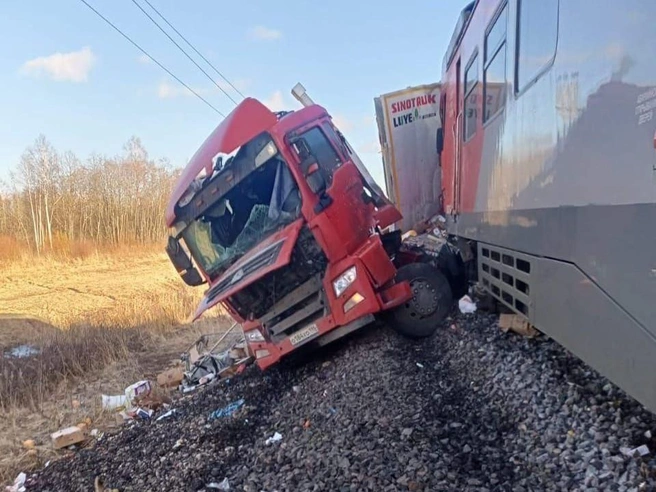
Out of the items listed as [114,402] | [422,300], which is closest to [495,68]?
[422,300]

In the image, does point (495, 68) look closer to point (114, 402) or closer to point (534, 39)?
point (534, 39)

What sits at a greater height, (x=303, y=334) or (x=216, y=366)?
(x=303, y=334)

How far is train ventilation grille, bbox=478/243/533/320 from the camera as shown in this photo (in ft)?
10.8

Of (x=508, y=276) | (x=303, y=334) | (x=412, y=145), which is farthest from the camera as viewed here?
(x=412, y=145)

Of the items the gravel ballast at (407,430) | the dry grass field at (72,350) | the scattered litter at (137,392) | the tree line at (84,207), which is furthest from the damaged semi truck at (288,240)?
the tree line at (84,207)

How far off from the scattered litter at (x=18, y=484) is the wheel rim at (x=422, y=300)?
14.4ft

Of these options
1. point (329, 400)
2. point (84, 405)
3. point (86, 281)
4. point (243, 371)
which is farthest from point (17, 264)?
point (329, 400)

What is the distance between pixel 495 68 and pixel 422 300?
2.68 m

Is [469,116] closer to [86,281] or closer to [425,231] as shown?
[425,231]

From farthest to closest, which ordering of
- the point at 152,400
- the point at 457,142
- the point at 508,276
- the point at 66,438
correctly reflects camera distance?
the point at 152,400
the point at 457,142
the point at 66,438
the point at 508,276

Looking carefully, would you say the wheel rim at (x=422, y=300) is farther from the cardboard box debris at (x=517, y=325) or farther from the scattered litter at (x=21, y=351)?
the scattered litter at (x=21, y=351)

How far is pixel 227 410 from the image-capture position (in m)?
5.25

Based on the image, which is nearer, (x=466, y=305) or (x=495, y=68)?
(x=495, y=68)

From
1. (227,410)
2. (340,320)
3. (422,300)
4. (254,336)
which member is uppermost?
(340,320)
